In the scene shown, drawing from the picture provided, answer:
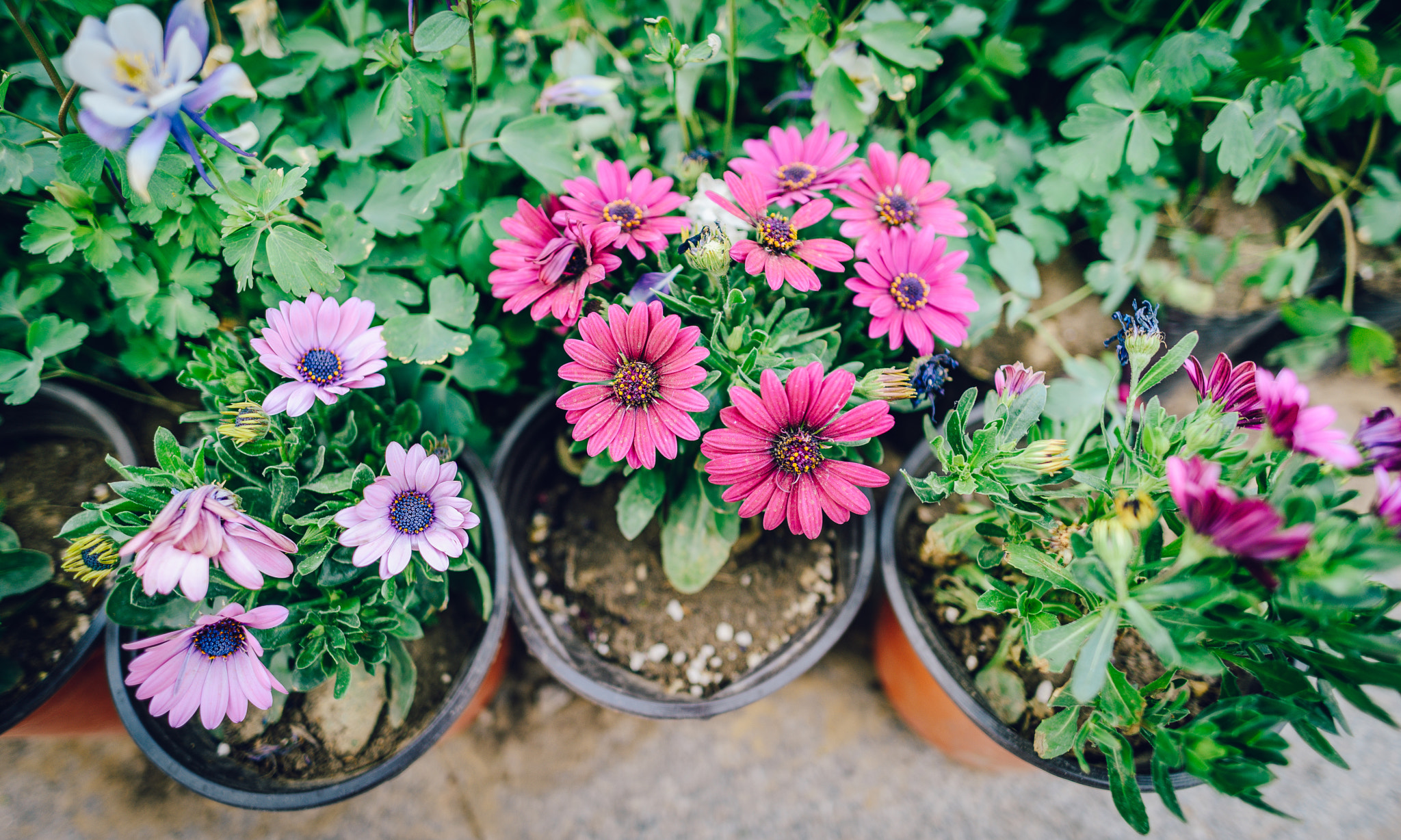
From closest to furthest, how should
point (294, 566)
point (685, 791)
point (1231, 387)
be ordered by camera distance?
point (1231, 387), point (294, 566), point (685, 791)

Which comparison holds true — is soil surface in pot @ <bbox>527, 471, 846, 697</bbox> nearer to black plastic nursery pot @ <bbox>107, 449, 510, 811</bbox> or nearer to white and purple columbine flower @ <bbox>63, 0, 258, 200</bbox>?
black plastic nursery pot @ <bbox>107, 449, 510, 811</bbox>

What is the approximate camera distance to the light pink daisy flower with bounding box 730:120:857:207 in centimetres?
95

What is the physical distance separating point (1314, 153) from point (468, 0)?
177 cm

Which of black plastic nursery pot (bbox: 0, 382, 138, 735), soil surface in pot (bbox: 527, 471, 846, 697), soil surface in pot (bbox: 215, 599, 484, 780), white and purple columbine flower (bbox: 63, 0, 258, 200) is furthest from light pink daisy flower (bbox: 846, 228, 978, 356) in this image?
black plastic nursery pot (bbox: 0, 382, 138, 735)

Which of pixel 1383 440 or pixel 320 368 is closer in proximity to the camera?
pixel 1383 440

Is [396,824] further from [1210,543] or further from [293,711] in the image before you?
[1210,543]

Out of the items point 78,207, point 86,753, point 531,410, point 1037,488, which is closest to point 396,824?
point 86,753

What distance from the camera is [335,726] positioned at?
1.09 metres

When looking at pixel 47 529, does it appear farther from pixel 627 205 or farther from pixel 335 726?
pixel 627 205

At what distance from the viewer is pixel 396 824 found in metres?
1.38

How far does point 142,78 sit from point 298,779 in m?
0.98

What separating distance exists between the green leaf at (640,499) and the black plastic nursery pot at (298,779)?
0.69ft

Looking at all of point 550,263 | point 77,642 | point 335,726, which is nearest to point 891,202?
point 550,263

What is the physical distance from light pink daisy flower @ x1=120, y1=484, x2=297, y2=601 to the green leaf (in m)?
0.44
